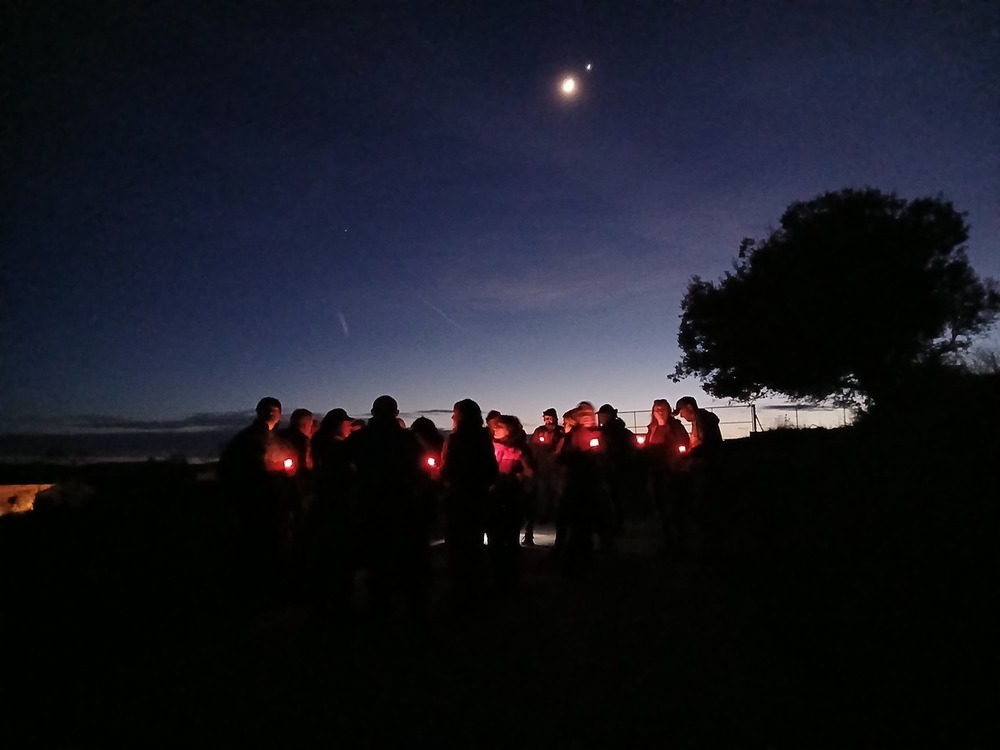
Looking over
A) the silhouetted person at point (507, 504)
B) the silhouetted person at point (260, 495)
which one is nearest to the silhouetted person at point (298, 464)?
the silhouetted person at point (260, 495)

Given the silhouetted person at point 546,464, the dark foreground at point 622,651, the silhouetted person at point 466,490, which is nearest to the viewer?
the dark foreground at point 622,651

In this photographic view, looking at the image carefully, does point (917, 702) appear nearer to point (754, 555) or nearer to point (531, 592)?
point (754, 555)

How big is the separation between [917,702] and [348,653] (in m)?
3.72

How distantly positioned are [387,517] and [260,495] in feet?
5.59

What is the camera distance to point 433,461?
8203mm

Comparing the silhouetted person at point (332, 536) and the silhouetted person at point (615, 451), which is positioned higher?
the silhouetted person at point (615, 451)

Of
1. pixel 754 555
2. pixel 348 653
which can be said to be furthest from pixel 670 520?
pixel 348 653

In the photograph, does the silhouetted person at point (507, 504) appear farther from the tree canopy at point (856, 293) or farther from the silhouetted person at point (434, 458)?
the tree canopy at point (856, 293)

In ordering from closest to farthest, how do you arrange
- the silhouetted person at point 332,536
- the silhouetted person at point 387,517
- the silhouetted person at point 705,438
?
the silhouetted person at point 387,517 → the silhouetted person at point 332,536 → the silhouetted person at point 705,438

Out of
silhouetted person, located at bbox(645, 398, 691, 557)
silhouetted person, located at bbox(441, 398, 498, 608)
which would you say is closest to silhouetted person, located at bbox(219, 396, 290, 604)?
silhouetted person, located at bbox(441, 398, 498, 608)

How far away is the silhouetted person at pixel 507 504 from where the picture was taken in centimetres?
773

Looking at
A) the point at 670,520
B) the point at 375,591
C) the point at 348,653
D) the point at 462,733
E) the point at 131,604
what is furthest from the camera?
the point at 670,520

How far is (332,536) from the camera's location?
6.57 meters

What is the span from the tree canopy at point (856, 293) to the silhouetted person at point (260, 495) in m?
22.4
